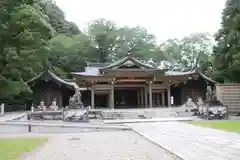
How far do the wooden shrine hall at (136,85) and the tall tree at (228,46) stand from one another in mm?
2252

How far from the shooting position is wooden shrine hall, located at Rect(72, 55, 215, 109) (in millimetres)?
27328

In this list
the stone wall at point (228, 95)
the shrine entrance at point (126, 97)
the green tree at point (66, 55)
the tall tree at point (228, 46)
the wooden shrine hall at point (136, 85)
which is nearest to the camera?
the stone wall at point (228, 95)

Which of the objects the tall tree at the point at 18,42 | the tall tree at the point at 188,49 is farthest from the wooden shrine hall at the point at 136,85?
the tall tree at the point at 188,49

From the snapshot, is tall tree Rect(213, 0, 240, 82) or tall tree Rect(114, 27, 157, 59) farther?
tall tree Rect(114, 27, 157, 59)

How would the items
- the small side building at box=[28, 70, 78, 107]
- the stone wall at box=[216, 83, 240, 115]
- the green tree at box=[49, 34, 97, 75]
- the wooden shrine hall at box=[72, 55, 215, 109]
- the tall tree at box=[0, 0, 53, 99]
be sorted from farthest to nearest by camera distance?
the green tree at box=[49, 34, 97, 75], the small side building at box=[28, 70, 78, 107], the wooden shrine hall at box=[72, 55, 215, 109], the tall tree at box=[0, 0, 53, 99], the stone wall at box=[216, 83, 240, 115]

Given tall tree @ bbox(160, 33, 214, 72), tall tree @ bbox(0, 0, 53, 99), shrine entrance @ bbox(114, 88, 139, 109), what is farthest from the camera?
tall tree @ bbox(160, 33, 214, 72)

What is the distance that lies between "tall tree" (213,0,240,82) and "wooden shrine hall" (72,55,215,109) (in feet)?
7.39

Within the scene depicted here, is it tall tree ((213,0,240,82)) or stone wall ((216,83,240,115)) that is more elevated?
tall tree ((213,0,240,82))

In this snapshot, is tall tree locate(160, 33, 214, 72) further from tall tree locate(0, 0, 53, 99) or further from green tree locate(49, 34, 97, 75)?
tall tree locate(0, 0, 53, 99)


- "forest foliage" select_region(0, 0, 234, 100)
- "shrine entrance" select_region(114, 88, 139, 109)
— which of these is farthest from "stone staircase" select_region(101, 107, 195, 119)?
"shrine entrance" select_region(114, 88, 139, 109)

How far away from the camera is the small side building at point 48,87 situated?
1148 inches

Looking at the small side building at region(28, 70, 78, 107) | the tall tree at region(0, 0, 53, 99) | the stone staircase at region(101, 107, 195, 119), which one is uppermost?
the tall tree at region(0, 0, 53, 99)

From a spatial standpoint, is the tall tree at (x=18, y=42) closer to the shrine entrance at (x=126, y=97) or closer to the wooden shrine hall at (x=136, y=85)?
the wooden shrine hall at (x=136, y=85)

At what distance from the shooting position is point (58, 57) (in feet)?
140
